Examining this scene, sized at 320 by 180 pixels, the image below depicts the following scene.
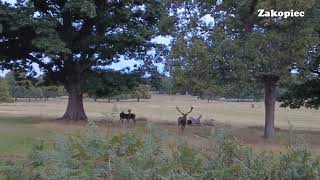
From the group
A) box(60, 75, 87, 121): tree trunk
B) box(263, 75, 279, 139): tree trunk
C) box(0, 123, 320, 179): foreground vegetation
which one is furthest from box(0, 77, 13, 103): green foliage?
box(0, 123, 320, 179): foreground vegetation

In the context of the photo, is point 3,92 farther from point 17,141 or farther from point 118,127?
point 118,127

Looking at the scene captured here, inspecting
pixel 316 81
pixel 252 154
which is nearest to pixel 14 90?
pixel 316 81

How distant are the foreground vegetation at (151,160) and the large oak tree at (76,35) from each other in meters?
26.1

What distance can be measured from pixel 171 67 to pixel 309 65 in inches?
247

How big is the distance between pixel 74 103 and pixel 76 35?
14.9 feet

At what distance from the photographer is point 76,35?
114 ft

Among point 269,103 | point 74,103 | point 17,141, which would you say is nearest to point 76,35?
point 74,103

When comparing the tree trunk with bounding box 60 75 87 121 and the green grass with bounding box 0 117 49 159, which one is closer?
the green grass with bounding box 0 117 49 159

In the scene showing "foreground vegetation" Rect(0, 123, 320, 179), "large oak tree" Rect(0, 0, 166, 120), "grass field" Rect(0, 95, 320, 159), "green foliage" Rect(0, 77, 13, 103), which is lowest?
"grass field" Rect(0, 95, 320, 159)

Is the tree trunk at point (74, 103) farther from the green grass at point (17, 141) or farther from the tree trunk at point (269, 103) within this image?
the tree trunk at point (269, 103)

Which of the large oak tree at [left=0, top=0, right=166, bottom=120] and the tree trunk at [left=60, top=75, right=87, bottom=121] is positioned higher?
the large oak tree at [left=0, top=0, right=166, bottom=120]

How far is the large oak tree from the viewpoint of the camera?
31334 mm

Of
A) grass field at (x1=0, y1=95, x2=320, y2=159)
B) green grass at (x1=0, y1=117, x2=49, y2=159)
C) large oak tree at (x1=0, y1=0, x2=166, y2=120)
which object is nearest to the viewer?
green grass at (x1=0, y1=117, x2=49, y2=159)

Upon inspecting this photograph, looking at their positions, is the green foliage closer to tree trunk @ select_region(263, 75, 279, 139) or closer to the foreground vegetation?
tree trunk @ select_region(263, 75, 279, 139)
